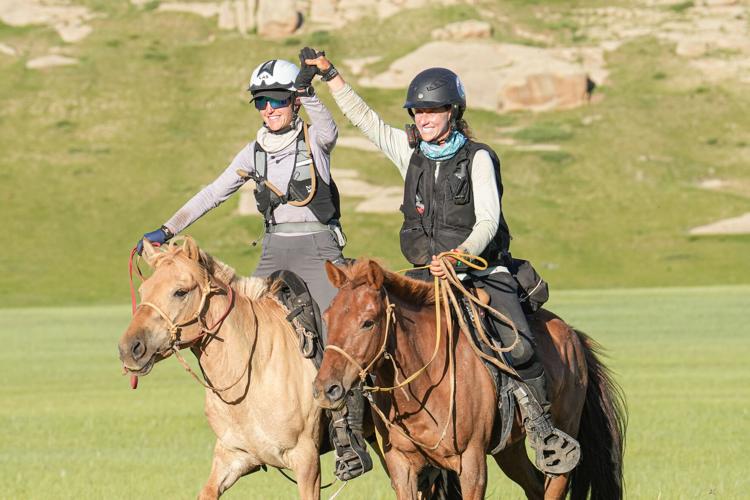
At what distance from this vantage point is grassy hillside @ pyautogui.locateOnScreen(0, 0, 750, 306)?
242 ft

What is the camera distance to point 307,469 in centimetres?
1041

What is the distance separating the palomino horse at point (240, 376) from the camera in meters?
10.2

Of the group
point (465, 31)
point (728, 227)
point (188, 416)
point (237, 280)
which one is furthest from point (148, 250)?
point (465, 31)

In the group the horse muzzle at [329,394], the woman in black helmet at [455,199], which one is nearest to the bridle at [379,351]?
the horse muzzle at [329,394]

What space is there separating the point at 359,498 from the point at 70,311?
43254mm

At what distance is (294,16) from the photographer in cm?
11362

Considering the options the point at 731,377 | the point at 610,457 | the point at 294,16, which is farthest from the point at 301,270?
the point at 294,16

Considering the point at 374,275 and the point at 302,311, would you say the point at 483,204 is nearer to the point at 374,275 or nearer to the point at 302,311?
the point at 374,275

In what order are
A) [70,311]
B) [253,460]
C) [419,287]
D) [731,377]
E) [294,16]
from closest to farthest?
[419,287] → [253,460] → [731,377] → [70,311] → [294,16]

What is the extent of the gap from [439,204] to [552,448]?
192 cm

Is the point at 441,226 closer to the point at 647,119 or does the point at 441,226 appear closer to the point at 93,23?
the point at 647,119

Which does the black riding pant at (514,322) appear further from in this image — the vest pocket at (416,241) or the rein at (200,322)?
the rein at (200,322)

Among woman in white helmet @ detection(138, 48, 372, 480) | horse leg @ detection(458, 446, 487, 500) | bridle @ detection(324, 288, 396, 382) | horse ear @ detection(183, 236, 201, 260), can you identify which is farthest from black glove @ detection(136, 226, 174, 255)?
→ horse leg @ detection(458, 446, 487, 500)

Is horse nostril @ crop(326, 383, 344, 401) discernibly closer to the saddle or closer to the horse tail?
the saddle
